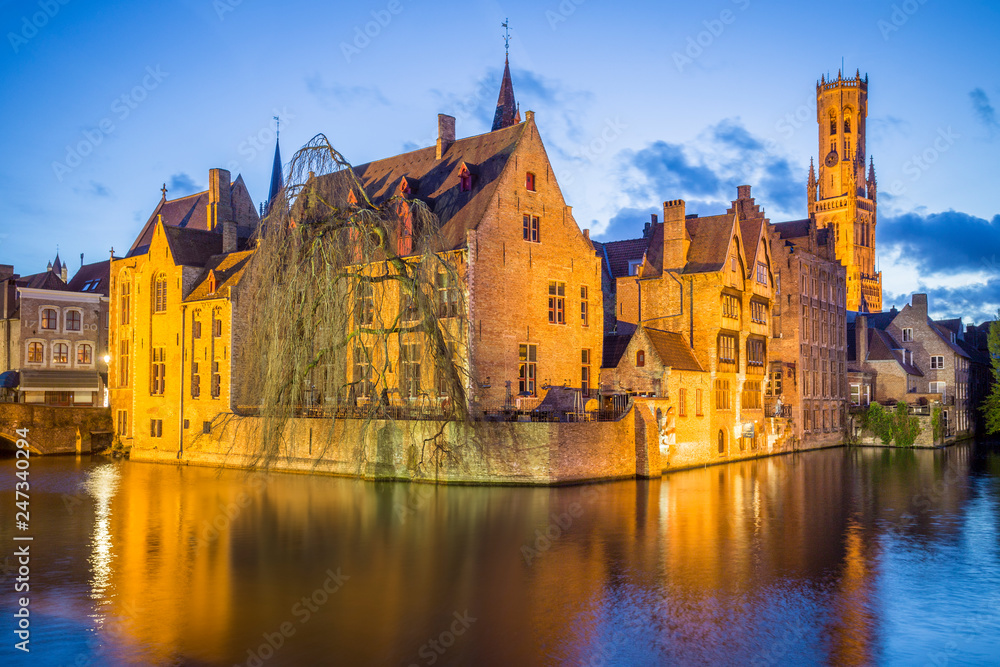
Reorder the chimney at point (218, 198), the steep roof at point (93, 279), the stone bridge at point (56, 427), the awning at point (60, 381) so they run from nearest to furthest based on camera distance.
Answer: the stone bridge at point (56, 427) → the chimney at point (218, 198) → the awning at point (60, 381) → the steep roof at point (93, 279)

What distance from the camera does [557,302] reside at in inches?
1451

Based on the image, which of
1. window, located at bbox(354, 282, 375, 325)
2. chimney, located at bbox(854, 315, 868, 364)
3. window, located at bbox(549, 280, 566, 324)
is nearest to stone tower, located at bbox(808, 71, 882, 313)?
chimney, located at bbox(854, 315, 868, 364)

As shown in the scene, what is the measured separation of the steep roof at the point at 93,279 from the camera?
55.2 m

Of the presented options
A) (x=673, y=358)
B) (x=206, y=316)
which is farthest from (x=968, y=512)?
(x=206, y=316)

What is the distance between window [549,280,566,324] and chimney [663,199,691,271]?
19.3ft

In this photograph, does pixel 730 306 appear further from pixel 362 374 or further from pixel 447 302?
pixel 362 374

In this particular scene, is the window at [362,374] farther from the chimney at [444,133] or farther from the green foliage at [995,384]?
the green foliage at [995,384]

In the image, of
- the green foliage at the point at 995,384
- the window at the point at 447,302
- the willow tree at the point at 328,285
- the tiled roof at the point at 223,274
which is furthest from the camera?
the green foliage at the point at 995,384

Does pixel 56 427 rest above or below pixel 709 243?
below

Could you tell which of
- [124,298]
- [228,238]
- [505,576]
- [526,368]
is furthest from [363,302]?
[124,298]

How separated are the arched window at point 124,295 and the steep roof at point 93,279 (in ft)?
33.8

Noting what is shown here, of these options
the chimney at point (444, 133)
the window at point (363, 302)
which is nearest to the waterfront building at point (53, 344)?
the chimney at point (444, 133)

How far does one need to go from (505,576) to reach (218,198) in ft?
128

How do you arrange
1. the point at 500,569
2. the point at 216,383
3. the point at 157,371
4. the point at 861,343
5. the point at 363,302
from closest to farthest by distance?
the point at 500,569
the point at 363,302
the point at 216,383
the point at 157,371
the point at 861,343
